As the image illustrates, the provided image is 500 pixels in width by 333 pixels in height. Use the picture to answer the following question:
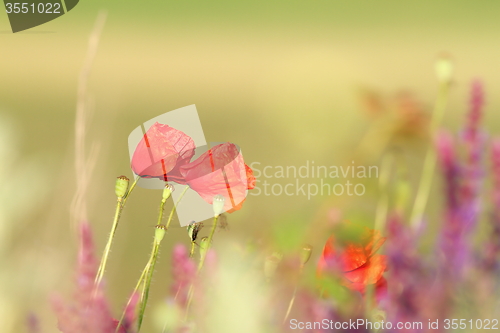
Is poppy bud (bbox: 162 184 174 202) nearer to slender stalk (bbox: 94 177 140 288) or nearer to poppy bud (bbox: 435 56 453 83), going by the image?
slender stalk (bbox: 94 177 140 288)

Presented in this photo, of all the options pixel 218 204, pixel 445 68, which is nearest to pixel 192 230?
pixel 218 204

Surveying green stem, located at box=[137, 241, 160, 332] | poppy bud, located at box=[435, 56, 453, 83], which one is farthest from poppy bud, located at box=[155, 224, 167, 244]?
poppy bud, located at box=[435, 56, 453, 83]

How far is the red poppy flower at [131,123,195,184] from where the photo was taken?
10.9 inches

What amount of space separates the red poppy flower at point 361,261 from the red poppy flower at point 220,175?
0.06 metres

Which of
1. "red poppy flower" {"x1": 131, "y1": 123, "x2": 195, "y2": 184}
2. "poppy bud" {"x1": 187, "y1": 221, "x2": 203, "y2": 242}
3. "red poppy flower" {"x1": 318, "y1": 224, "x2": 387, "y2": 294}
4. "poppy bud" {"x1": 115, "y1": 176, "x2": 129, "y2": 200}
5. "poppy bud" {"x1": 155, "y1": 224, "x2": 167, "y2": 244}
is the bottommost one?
"red poppy flower" {"x1": 318, "y1": 224, "x2": 387, "y2": 294}

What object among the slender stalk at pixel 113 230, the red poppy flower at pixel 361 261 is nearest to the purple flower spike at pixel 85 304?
the slender stalk at pixel 113 230

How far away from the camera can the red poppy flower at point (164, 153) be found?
0.28 m

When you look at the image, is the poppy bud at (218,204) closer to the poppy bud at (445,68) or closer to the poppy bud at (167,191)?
the poppy bud at (167,191)

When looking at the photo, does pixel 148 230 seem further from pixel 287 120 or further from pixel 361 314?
pixel 361 314

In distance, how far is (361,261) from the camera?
27cm

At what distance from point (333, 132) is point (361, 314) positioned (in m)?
0.99

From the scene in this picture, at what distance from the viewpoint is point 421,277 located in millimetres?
221

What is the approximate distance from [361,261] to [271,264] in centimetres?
5

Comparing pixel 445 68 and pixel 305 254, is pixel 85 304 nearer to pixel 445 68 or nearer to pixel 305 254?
pixel 305 254
